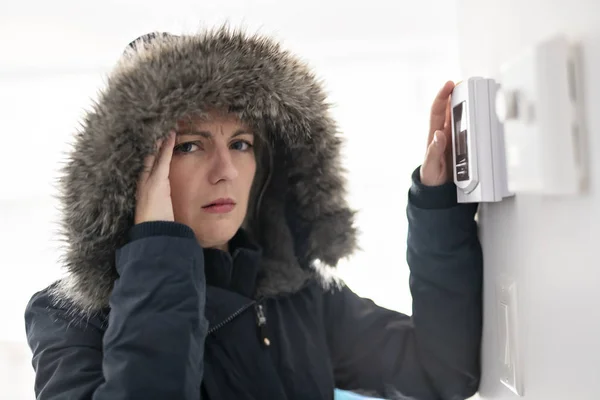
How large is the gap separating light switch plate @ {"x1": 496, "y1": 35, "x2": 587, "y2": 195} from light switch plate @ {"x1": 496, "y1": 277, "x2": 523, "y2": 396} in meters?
0.24

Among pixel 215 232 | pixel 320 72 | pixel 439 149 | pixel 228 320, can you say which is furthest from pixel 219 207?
pixel 320 72

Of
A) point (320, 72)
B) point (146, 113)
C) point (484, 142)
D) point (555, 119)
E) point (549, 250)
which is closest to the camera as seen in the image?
point (555, 119)

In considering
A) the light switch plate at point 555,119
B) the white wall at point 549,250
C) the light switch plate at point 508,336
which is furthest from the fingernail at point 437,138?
the light switch plate at point 555,119

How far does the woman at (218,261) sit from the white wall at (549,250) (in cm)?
11

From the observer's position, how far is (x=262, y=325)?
981 mm

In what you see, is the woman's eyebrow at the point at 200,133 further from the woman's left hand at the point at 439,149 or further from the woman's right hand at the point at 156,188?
the woman's left hand at the point at 439,149

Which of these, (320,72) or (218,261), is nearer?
(218,261)

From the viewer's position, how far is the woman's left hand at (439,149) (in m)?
0.86

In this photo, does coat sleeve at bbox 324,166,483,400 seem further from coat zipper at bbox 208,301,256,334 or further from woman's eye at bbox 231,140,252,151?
woman's eye at bbox 231,140,252,151

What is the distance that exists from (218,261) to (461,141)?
47 centimetres

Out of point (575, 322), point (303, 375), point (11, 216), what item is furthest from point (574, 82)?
point (11, 216)

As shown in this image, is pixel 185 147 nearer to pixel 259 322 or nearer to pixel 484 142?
pixel 259 322

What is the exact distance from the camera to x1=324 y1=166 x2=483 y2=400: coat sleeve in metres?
0.87

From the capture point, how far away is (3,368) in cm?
162
